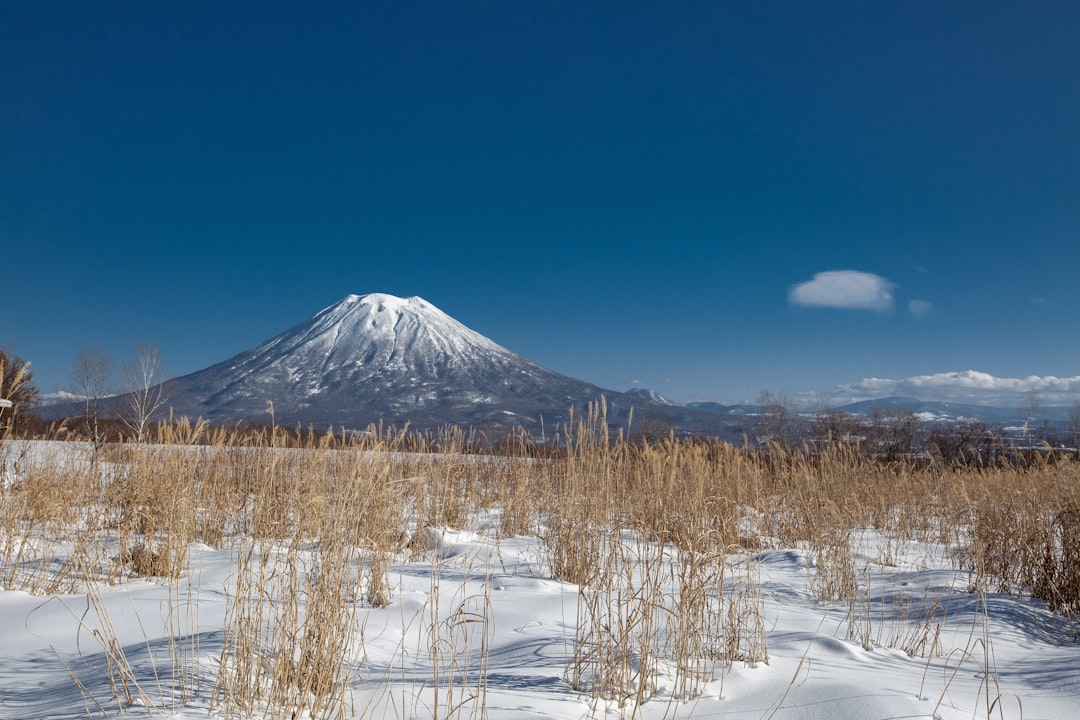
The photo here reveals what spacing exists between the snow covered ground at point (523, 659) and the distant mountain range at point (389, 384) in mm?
72535

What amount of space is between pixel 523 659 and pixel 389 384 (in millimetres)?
107057

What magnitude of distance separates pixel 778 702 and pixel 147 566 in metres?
3.65

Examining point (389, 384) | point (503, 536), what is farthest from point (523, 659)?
point (389, 384)

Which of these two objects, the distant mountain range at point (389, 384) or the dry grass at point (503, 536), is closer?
the dry grass at point (503, 536)

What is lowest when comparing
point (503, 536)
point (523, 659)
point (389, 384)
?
point (503, 536)

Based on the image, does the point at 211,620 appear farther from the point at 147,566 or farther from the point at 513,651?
the point at 513,651

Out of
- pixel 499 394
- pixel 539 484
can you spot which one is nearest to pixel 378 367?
pixel 499 394

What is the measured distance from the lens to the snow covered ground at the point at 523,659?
1.99 metres

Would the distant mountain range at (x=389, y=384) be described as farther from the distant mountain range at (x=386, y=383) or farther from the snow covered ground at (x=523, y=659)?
the snow covered ground at (x=523, y=659)

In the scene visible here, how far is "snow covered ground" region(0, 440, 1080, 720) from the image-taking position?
1.99 m

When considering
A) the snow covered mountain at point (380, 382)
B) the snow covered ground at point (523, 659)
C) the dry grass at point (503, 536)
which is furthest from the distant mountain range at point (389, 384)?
the snow covered ground at point (523, 659)

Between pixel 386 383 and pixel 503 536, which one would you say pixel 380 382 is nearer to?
pixel 386 383

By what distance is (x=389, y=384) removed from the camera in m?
106

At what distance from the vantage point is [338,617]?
192 cm
